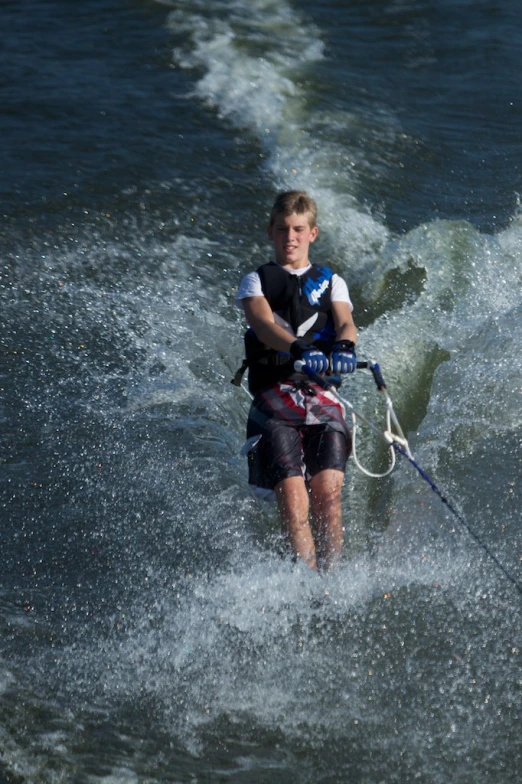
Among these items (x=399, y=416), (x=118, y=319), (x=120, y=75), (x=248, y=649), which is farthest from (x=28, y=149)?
(x=248, y=649)

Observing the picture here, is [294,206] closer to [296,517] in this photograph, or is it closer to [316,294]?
[316,294]

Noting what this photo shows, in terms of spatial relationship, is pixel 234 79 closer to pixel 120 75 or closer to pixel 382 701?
pixel 120 75

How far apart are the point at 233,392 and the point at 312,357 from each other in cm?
169

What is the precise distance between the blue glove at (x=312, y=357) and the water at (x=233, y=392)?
2.72 ft

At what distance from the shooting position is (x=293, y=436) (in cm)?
473

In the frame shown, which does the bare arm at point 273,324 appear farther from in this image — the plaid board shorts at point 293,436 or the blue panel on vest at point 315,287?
the plaid board shorts at point 293,436

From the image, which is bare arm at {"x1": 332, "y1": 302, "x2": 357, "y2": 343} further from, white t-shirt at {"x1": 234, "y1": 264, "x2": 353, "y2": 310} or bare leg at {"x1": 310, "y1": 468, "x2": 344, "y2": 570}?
bare leg at {"x1": 310, "y1": 468, "x2": 344, "y2": 570}

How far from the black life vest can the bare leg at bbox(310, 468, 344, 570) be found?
565mm

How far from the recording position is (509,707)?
3.94 meters

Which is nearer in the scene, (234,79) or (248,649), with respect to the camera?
(248,649)

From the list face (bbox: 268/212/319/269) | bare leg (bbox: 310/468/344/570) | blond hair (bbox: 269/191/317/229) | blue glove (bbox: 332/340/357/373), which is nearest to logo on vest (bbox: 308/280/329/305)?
face (bbox: 268/212/319/269)

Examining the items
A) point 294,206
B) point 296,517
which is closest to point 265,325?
point 294,206

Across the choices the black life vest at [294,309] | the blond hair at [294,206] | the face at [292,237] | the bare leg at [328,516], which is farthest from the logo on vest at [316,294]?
the bare leg at [328,516]

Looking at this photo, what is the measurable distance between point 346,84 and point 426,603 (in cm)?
717
